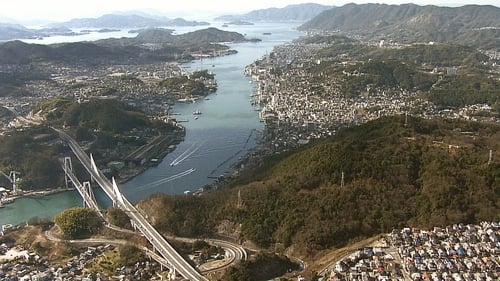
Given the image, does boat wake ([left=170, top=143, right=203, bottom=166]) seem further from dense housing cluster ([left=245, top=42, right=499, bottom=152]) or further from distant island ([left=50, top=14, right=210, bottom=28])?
distant island ([left=50, top=14, right=210, bottom=28])

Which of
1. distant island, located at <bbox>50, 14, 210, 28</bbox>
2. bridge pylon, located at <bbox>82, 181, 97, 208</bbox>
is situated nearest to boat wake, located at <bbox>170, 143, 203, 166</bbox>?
bridge pylon, located at <bbox>82, 181, 97, 208</bbox>

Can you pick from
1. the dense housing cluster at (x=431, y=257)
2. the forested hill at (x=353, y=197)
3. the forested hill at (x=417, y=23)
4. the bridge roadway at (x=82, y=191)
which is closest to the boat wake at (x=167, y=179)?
the bridge roadway at (x=82, y=191)

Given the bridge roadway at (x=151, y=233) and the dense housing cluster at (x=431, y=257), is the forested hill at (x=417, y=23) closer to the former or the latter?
the bridge roadway at (x=151, y=233)

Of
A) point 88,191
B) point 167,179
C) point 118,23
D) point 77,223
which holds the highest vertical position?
point 118,23

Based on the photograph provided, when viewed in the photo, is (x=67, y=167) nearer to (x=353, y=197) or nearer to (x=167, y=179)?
(x=167, y=179)

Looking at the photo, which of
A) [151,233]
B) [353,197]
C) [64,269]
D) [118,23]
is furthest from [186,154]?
[118,23]

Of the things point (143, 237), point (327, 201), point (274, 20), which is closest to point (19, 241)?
point (143, 237)
